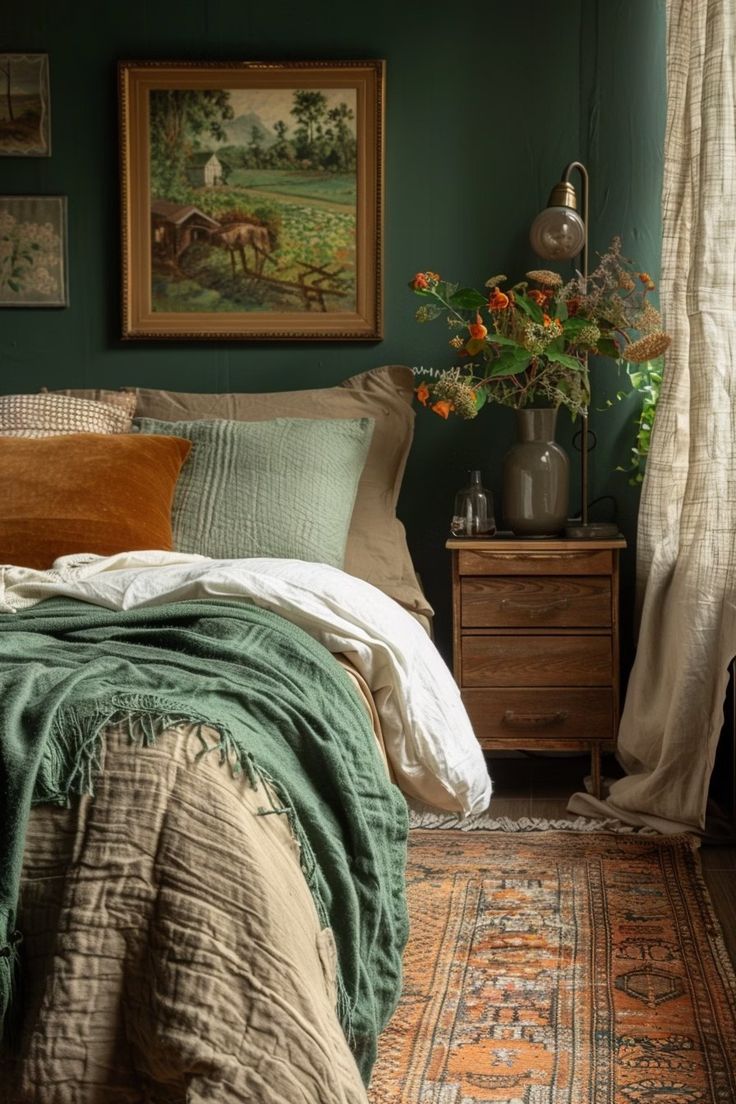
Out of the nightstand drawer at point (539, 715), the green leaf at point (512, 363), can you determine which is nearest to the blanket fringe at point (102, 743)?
the nightstand drawer at point (539, 715)

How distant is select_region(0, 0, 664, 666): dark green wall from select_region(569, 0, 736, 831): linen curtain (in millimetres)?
352

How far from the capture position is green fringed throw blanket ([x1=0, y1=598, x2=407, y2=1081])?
153 cm

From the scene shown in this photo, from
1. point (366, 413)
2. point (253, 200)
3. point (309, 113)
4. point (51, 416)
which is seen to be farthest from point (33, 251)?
point (366, 413)

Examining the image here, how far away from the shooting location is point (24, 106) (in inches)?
150

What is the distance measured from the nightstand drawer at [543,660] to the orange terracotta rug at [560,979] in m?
0.40

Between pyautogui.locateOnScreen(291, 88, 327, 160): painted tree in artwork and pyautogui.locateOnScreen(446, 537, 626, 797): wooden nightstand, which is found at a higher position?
pyautogui.locateOnScreen(291, 88, 327, 160): painted tree in artwork

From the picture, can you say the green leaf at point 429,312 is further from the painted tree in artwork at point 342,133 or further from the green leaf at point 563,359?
the painted tree in artwork at point 342,133

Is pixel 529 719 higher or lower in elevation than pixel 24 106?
lower

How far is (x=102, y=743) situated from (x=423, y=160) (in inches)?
105

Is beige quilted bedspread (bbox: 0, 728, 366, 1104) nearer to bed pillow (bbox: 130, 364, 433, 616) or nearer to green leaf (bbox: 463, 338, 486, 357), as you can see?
bed pillow (bbox: 130, 364, 433, 616)

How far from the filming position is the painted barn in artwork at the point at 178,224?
3811mm

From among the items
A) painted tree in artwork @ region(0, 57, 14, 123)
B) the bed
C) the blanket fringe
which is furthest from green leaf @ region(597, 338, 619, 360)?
the blanket fringe

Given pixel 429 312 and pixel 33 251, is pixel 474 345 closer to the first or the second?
pixel 429 312

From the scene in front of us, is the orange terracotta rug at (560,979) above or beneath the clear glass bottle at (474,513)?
beneath
